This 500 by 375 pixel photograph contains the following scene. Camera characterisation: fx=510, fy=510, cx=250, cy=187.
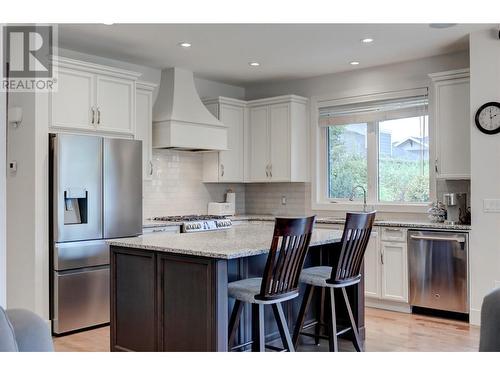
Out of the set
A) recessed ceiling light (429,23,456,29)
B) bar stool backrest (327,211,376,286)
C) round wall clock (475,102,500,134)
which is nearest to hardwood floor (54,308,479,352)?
bar stool backrest (327,211,376,286)

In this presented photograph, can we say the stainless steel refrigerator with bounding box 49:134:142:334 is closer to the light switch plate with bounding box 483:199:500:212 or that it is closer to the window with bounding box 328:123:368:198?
the window with bounding box 328:123:368:198

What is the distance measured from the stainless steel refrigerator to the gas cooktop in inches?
28.2

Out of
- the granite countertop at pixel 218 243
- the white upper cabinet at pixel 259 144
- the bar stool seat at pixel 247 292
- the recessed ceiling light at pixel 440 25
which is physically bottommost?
the bar stool seat at pixel 247 292

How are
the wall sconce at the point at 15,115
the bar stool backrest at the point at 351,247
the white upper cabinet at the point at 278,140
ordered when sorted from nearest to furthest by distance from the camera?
1. the bar stool backrest at the point at 351,247
2. the wall sconce at the point at 15,115
3. the white upper cabinet at the point at 278,140

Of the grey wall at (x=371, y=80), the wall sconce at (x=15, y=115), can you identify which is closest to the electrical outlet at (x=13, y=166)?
the wall sconce at (x=15, y=115)

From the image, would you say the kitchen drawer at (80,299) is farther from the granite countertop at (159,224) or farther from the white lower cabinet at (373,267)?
the white lower cabinet at (373,267)

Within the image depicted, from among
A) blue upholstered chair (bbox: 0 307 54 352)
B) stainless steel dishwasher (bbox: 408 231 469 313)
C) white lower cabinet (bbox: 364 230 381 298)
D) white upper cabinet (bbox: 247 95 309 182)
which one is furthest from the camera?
white upper cabinet (bbox: 247 95 309 182)

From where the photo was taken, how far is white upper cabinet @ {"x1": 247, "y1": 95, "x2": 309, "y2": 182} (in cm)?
643

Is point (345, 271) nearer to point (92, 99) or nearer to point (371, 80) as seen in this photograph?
point (92, 99)

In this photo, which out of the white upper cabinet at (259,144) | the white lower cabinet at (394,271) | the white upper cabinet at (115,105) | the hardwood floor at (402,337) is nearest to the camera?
the hardwood floor at (402,337)

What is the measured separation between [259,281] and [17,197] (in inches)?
100

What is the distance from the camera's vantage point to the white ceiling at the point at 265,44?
4551 millimetres

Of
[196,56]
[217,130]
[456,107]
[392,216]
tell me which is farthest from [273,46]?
[392,216]

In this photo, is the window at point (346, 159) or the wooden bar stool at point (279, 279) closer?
the wooden bar stool at point (279, 279)
